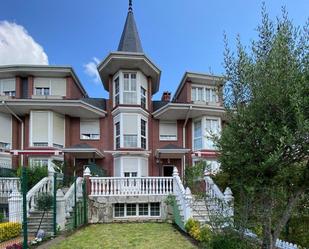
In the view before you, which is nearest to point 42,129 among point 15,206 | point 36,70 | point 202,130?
point 36,70

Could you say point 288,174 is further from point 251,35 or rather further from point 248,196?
point 251,35

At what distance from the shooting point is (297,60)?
20.6ft

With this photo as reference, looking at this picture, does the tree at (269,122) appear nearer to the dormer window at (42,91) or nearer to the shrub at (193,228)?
the shrub at (193,228)

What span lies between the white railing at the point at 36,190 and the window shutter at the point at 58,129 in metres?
6.35

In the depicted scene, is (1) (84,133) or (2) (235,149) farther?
(1) (84,133)

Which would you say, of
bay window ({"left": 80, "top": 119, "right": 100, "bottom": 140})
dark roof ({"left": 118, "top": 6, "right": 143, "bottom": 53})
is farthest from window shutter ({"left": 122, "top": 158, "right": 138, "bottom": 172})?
dark roof ({"left": 118, "top": 6, "right": 143, "bottom": 53})

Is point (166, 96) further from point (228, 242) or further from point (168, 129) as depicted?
point (228, 242)

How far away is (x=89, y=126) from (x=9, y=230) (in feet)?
42.7

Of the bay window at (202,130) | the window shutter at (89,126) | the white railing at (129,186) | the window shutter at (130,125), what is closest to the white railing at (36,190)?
the white railing at (129,186)

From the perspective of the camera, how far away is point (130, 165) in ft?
75.2

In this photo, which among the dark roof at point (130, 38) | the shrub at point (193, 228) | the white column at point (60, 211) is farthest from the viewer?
the dark roof at point (130, 38)

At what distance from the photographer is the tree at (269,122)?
5879mm

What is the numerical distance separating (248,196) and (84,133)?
19.4 metres

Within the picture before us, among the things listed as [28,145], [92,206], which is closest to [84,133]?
[28,145]
